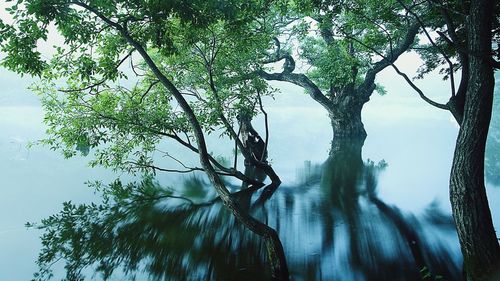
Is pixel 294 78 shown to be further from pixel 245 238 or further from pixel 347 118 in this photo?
pixel 245 238

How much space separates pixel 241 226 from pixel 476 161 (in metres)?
6.25

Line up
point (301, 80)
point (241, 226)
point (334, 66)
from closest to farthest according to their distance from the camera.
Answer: point (241, 226), point (334, 66), point (301, 80)

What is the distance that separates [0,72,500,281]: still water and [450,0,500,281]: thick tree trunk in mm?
1567

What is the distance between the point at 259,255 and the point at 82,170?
1485 cm

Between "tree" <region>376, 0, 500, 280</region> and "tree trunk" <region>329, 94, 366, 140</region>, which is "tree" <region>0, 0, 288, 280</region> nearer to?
"tree" <region>376, 0, 500, 280</region>

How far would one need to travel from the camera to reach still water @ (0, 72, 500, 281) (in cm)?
754

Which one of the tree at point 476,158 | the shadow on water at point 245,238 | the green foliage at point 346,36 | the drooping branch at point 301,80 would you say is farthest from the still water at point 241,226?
the drooping branch at point 301,80

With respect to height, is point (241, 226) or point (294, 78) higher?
point (294, 78)

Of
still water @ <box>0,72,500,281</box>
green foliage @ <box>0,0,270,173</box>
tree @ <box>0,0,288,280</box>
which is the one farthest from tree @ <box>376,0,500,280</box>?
green foliage @ <box>0,0,270,173</box>

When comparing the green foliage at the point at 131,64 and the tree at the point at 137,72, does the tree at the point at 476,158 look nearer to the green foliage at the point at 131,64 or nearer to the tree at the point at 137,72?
the tree at the point at 137,72

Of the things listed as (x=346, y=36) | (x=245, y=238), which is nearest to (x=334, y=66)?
(x=346, y=36)

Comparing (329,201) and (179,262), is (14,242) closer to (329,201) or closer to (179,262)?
(179,262)

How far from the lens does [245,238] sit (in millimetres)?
9125

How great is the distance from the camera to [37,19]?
5.75 m
